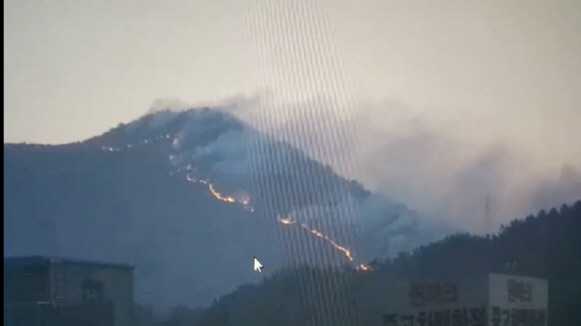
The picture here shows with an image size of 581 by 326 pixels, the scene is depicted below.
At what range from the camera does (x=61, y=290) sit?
3.74 meters

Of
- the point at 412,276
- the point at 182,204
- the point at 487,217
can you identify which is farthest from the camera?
the point at 487,217

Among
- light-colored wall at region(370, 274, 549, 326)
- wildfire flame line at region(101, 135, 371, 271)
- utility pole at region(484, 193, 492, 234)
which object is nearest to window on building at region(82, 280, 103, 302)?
wildfire flame line at region(101, 135, 371, 271)

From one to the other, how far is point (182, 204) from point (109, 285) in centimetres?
45

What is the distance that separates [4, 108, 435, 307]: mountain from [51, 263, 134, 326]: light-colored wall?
5 cm

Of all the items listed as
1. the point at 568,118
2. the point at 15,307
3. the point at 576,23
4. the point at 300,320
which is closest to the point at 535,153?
the point at 568,118

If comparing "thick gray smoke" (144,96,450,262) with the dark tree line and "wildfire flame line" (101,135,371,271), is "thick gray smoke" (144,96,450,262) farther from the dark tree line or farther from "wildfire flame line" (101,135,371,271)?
the dark tree line

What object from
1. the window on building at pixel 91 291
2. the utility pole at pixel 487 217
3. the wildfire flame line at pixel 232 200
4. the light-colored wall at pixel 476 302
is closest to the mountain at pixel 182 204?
the wildfire flame line at pixel 232 200

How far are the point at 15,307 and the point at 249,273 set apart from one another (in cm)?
98

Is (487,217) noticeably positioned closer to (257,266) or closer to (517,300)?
(517,300)

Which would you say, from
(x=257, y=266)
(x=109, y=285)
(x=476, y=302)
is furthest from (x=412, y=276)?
(x=109, y=285)

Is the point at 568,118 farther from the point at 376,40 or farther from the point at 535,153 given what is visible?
the point at 376,40

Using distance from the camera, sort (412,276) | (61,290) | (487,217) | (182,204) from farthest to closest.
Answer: (487,217), (412,276), (182,204), (61,290)

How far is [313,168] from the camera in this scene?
3936mm

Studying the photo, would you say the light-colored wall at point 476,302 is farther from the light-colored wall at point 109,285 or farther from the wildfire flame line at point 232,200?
the light-colored wall at point 109,285
